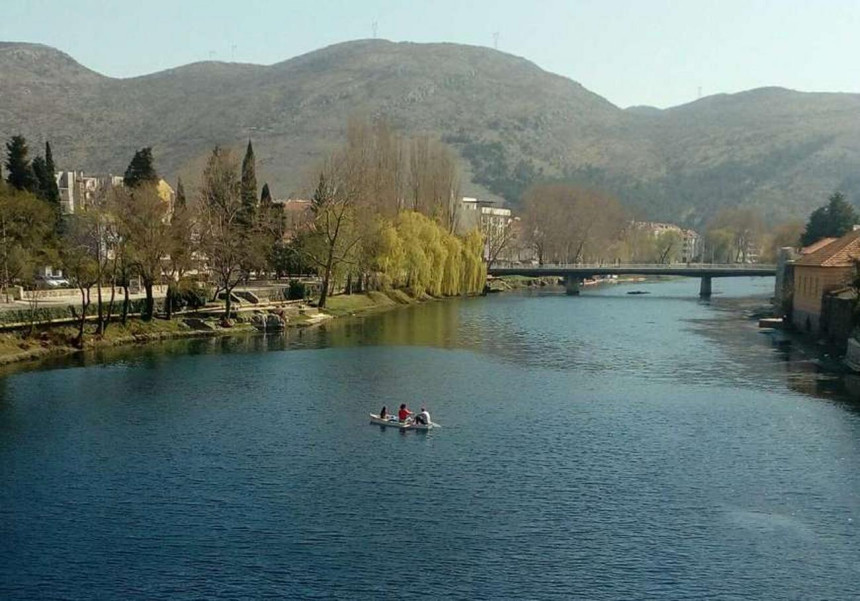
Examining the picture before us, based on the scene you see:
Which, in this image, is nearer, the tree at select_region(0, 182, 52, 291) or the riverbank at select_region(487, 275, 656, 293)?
the tree at select_region(0, 182, 52, 291)

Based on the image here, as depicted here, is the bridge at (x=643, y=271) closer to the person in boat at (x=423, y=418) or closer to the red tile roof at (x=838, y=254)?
the red tile roof at (x=838, y=254)

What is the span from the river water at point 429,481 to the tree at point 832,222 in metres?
64.7

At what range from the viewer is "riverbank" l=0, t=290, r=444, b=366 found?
61.9 meters

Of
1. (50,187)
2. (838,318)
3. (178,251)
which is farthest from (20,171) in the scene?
(838,318)

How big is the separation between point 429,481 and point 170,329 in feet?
152

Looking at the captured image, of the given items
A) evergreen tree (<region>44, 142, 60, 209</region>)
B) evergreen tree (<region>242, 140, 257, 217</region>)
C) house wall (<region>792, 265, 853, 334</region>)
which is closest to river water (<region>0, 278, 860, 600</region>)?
house wall (<region>792, 265, 853, 334</region>)

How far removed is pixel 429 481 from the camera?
34500 mm

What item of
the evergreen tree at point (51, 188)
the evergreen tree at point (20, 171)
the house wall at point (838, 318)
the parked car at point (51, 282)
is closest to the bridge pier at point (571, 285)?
the house wall at point (838, 318)

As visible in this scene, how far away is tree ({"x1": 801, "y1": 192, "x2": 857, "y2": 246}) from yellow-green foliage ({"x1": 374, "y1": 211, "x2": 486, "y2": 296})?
45198 millimetres

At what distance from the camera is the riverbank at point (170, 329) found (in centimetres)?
6191

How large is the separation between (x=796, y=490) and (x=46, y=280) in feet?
252

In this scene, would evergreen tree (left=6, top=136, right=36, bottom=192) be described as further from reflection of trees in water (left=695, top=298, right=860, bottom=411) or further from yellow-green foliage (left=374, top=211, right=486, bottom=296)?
reflection of trees in water (left=695, top=298, right=860, bottom=411)

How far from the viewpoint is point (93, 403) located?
47812 mm

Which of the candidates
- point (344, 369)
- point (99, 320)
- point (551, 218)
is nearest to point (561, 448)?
point (344, 369)
